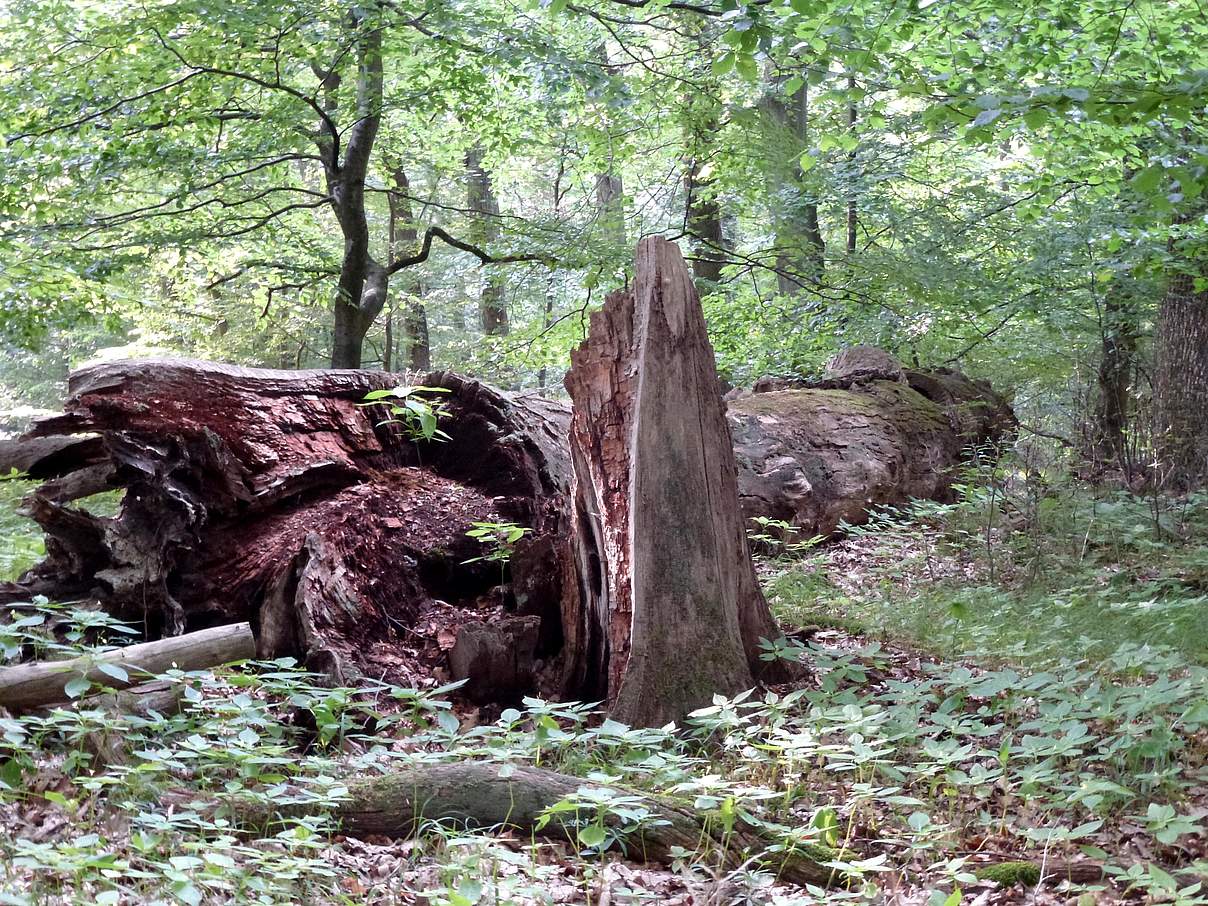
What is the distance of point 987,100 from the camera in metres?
4.28

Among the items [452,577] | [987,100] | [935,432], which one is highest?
[987,100]

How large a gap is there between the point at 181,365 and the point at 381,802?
2.98 m

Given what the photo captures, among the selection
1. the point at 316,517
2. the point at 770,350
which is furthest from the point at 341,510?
the point at 770,350

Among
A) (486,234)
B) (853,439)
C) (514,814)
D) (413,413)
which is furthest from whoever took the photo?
(486,234)

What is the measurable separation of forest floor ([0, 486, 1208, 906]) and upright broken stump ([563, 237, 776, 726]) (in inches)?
11.8

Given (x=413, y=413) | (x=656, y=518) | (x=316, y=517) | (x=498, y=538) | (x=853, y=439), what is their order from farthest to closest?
(x=853, y=439) → (x=413, y=413) → (x=498, y=538) → (x=316, y=517) → (x=656, y=518)

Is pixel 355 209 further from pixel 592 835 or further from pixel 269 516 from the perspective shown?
pixel 592 835

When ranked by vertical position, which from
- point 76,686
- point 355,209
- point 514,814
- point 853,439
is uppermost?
point 355,209

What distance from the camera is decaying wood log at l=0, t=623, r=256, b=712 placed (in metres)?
3.41

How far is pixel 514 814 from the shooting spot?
3113 mm

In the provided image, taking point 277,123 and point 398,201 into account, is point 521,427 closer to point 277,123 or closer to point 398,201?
point 277,123

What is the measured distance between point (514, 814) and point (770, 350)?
9.89 metres

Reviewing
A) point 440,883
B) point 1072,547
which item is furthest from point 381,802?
point 1072,547

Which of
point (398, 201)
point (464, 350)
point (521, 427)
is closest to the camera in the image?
point (521, 427)
